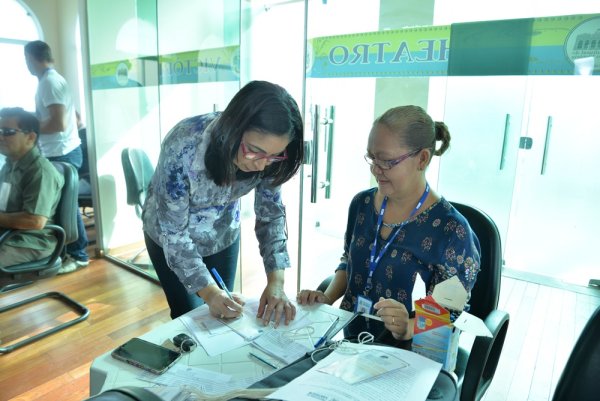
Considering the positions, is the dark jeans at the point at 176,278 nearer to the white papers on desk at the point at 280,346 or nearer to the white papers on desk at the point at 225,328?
the white papers on desk at the point at 225,328

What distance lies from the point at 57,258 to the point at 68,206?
286 mm

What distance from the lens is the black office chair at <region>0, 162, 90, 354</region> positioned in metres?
2.12

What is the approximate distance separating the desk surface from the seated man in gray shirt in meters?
1.48

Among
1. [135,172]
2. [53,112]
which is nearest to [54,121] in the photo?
[53,112]

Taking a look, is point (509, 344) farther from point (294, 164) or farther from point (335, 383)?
point (335, 383)

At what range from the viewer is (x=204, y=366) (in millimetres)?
939

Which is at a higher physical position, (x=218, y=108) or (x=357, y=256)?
(x=218, y=108)

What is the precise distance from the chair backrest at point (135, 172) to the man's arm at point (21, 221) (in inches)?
37.0

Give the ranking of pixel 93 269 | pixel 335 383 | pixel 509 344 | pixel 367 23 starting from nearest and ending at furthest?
1. pixel 335 383
2. pixel 367 23
3. pixel 509 344
4. pixel 93 269

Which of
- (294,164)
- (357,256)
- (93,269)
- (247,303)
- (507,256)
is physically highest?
(294,164)

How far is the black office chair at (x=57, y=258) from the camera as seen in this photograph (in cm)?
212

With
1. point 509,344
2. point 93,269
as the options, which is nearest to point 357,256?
point 509,344

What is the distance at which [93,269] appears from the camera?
332cm

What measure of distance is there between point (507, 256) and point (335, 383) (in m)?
2.43
